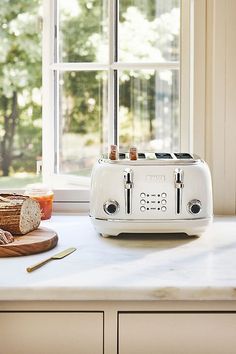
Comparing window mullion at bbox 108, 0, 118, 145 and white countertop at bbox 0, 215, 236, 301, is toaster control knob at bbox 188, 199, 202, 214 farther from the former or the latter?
window mullion at bbox 108, 0, 118, 145

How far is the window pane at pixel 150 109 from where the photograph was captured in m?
2.13

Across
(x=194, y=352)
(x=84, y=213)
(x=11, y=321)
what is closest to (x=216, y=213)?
(x=84, y=213)

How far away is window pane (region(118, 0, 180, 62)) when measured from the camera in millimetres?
2096

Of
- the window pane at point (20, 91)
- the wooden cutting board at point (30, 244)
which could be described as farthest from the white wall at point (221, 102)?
the window pane at point (20, 91)

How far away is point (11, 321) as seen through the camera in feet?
3.86

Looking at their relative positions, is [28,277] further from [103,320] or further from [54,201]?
[54,201]

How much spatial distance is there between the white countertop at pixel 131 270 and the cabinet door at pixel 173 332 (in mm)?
58

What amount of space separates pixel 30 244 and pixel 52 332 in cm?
29

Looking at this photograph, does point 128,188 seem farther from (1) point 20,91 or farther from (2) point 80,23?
(1) point 20,91

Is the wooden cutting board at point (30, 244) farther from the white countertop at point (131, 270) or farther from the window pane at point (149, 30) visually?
the window pane at point (149, 30)

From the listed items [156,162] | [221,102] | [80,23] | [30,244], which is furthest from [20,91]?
[30,244]

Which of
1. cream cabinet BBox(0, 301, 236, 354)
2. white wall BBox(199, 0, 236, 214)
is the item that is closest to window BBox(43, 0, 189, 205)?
white wall BBox(199, 0, 236, 214)

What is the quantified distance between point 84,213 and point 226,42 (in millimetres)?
748

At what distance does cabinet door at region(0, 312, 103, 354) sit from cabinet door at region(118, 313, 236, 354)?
57mm
